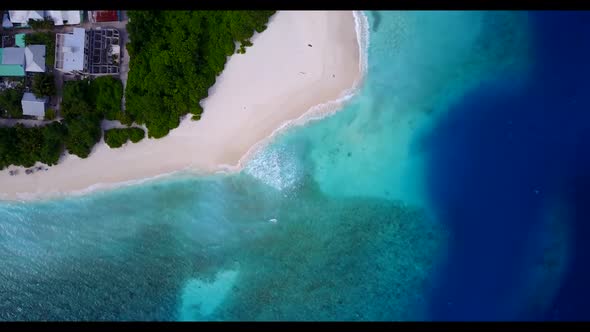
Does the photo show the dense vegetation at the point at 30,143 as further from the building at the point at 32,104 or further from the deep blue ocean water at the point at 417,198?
the deep blue ocean water at the point at 417,198

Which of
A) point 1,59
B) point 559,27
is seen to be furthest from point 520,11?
point 1,59

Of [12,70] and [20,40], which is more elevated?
[20,40]

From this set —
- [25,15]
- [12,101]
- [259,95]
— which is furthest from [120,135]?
[25,15]

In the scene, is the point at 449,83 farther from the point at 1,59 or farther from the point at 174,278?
the point at 1,59

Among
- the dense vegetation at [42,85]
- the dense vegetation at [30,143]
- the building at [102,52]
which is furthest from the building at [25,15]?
the dense vegetation at [30,143]

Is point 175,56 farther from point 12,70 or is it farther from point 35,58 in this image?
point 12,70

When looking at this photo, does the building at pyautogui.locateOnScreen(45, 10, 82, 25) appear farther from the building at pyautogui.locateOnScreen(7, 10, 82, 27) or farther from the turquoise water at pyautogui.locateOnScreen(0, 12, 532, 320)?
the turquoise water at pyautogui.locateOnScreen(0, 12, 532, 320)
